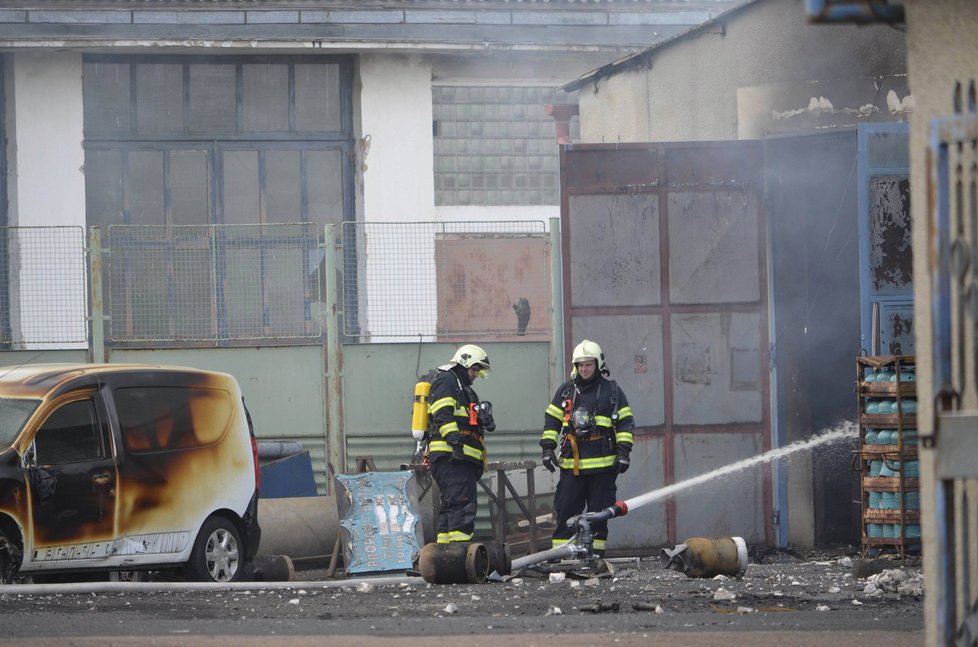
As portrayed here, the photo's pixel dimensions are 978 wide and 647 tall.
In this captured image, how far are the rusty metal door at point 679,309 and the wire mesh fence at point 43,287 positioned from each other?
16.3 feet

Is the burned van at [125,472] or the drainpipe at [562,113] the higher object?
the drainpipe at [562,113]

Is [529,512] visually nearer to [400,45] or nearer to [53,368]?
[53,368]

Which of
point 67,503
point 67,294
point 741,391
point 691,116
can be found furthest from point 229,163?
point 67,503

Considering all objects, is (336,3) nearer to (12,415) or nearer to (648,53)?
(648,53)

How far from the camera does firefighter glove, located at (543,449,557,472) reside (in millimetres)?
11914

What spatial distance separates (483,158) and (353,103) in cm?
214

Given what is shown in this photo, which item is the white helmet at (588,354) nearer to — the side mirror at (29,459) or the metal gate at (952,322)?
the side mirror at (29,459)

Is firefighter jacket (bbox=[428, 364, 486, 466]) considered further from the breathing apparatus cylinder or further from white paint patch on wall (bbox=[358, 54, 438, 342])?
white paint patch on wall (bbox=[358, 54, 438, 342])

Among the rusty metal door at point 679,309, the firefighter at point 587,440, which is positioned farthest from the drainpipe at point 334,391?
the firefighter at point 587,440

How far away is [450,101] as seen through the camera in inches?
886

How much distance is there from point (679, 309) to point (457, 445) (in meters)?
2.91

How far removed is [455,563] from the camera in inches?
415

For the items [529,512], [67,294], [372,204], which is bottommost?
[529,512]

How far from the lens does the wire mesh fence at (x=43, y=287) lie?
1480cm
